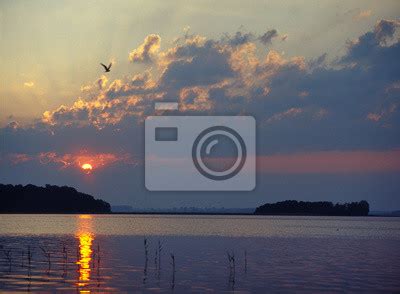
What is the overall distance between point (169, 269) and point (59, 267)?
494 inches

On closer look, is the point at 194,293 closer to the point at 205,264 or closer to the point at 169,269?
the point at 169,269

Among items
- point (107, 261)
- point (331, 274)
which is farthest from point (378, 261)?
point (107, 261)

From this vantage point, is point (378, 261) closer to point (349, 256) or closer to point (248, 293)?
point (349, 256)

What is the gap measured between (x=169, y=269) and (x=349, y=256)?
3499 cm

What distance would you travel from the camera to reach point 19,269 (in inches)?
2714

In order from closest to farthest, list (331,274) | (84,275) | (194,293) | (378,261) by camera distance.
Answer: (194,293) < (84,275) < (331,274) < (378,261)

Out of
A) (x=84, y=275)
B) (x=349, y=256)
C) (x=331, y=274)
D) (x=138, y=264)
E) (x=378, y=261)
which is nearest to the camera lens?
(x=84, y=275)

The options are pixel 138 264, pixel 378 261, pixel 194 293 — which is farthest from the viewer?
pixel 378 261

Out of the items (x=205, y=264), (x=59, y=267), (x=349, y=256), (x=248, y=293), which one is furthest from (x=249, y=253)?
(x=248, y=293)

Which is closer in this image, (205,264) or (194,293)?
(194,293)

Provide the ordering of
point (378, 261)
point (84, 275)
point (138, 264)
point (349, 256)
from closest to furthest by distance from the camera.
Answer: point (84, 275) → point (138, 264) → point (378, 261) → point (349, 256)

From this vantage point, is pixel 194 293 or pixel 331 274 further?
pixel 331 274

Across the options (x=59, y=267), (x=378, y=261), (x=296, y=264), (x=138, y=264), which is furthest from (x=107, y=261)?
(x=378, y=261)

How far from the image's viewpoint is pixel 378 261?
8556 centimetres
